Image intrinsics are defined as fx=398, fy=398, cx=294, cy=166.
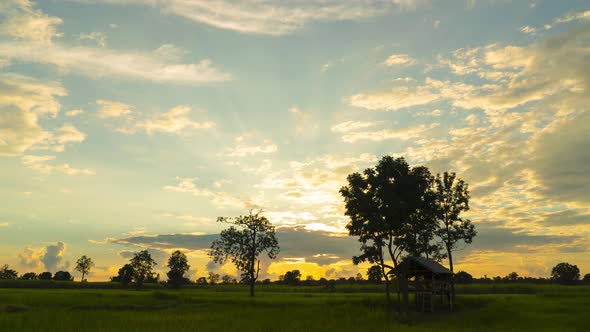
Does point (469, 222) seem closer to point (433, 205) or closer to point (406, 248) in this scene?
point (433, 205)

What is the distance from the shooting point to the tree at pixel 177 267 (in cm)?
12675

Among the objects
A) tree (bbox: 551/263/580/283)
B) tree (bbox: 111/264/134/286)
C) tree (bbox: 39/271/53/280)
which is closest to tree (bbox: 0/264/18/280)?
tree (bbox: 39/271/53/280)

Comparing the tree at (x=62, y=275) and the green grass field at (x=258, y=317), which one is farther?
the tree at (x=62, y=275)

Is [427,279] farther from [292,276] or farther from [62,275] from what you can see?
[62,275]

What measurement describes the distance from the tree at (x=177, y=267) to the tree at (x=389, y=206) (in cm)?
8232

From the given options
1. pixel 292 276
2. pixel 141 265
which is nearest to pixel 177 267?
pixel 141 265

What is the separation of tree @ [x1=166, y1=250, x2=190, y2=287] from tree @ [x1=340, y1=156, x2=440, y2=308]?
82324 mm

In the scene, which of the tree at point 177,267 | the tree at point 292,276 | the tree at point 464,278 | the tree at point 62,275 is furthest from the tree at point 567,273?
the tree at point 62,275

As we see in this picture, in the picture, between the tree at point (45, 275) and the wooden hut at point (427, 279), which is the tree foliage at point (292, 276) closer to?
the tree at point (45, 275)

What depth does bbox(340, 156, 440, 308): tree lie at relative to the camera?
185ft

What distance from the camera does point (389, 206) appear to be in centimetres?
5622

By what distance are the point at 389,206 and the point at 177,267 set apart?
91.2 m

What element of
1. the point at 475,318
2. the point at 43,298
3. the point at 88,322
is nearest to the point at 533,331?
the point at 475,318

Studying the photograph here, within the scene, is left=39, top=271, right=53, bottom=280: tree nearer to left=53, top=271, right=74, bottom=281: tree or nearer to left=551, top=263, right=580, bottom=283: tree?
left=53, top=271, right=74, bottom=281: tree
